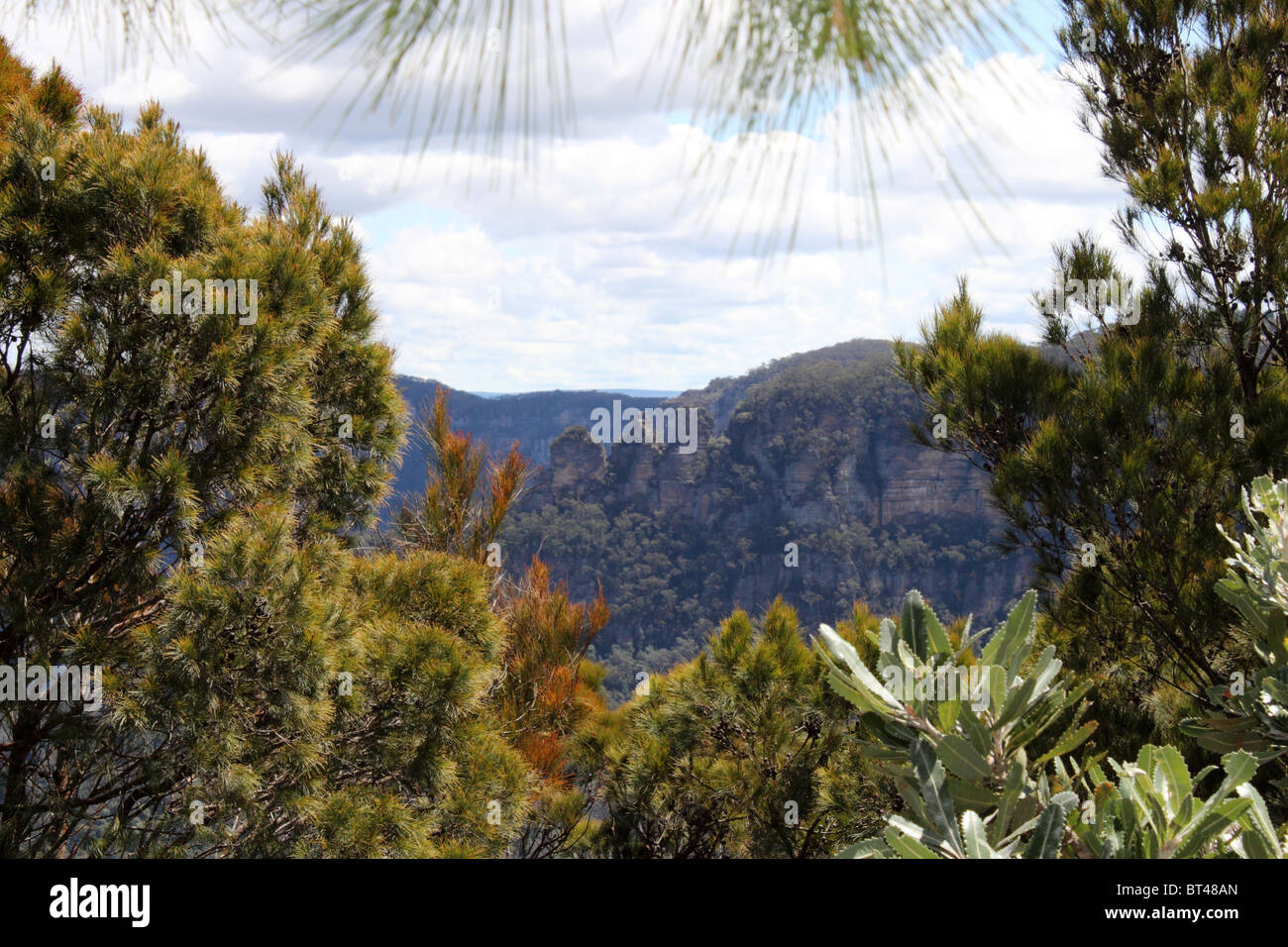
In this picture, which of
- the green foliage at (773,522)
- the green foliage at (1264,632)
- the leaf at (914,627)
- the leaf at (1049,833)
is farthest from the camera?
the green foliage at (773,522)

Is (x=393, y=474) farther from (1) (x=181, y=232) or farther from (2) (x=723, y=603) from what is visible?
(2) (x=723, y=603)

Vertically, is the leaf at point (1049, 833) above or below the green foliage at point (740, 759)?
above

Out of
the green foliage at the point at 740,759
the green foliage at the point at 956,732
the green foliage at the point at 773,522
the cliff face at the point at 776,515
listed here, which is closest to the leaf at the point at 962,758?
the green foliage at the point at 956,732

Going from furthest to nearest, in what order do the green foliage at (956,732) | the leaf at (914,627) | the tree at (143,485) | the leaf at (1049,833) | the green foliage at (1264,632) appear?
1. the tree at (143,485)
2. the green foliage at (1264,632)
3. the leaf at (914,627)
4. the green foliage at (956,732)
5. the leaf at (1049,833)

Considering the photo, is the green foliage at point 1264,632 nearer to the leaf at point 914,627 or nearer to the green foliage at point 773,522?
the leaf at point 914,627

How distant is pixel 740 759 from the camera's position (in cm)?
459

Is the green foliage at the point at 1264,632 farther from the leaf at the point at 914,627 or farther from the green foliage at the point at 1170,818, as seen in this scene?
the leaf at the point at 914,627

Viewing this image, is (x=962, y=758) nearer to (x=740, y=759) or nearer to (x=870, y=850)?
(x=870, y=850)

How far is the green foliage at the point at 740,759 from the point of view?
4387 mm

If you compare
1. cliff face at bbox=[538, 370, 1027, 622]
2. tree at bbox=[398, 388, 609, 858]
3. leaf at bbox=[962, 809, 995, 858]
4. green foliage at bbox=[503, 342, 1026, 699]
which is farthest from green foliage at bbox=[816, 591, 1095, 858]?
cliff face at bbox=[538, 370, 1027, 622]

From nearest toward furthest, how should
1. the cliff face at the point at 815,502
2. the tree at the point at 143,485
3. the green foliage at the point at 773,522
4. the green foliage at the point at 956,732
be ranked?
the green foliage at the point at 956,732 → the tree at the point at 143,485 → the green foliage at the point at 773,522 → the cliff face at the point at 815,502

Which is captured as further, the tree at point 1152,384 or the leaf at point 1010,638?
the tree at point 1152,384

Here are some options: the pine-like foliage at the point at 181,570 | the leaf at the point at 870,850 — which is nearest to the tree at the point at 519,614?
the pine-like foliage at the point at 181,570
